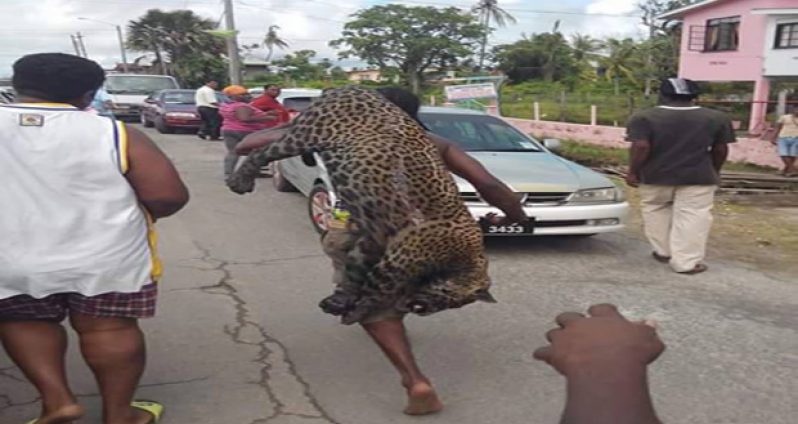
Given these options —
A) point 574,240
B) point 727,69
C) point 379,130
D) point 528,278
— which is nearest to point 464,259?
point 379,130

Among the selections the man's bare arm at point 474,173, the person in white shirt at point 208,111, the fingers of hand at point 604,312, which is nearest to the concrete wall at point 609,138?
the person in white shirt at point 208,111

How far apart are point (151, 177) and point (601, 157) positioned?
15803mm

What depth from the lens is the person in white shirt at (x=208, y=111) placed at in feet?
54.3

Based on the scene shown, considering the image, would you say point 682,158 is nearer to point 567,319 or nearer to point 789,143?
point 567,319

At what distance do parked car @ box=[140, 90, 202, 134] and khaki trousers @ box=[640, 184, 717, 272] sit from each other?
1449 cm

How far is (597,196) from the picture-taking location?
660 cm

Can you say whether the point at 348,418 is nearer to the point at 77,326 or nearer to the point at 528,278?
the point at 77,326

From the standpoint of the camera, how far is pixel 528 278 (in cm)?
580

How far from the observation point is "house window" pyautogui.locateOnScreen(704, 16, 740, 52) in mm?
27828

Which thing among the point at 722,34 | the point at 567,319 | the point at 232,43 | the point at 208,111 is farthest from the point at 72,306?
the point at 722,34

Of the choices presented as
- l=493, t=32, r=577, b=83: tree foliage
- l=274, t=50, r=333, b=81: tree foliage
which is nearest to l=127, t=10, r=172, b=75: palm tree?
l=274, t=50, r=333, b=81: tree foliage

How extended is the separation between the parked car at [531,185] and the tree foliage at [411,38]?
43.2 m

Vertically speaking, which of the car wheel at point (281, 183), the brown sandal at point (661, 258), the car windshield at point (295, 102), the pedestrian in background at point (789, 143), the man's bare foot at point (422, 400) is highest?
the car windshield at point (295, 102)

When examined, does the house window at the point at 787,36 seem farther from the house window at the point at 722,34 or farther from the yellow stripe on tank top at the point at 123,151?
the yellow stripe on tank top at the point at 123,151
